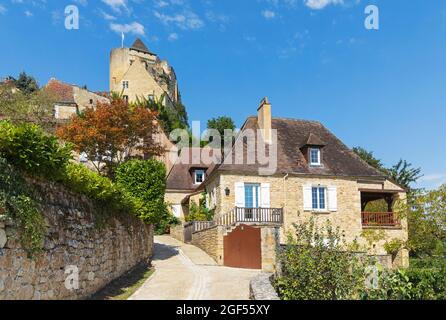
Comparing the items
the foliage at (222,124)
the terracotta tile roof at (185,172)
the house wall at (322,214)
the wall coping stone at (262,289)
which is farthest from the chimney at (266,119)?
the foliage at (222,124)

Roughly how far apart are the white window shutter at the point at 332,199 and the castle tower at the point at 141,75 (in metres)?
39.0

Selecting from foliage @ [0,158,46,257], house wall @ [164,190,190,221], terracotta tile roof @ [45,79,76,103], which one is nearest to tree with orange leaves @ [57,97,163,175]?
house wall @ [164,190,190,221]

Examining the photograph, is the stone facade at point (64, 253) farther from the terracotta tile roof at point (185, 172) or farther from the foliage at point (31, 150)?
the terracotta tile roof at point (185, 172)

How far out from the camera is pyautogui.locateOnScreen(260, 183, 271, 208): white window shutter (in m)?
25.0

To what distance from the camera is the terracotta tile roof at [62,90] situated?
159 feet

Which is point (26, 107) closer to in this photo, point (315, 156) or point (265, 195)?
point (265, 195)

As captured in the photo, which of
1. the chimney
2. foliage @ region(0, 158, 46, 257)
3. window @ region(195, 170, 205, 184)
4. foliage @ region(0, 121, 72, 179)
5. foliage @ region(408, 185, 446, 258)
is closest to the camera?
foliage @ region(0, 158, 46, 257)

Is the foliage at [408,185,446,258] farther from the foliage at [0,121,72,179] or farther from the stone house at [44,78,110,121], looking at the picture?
the stone house at [44,78,110,121]

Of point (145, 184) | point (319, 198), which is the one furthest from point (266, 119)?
point (145, 184)

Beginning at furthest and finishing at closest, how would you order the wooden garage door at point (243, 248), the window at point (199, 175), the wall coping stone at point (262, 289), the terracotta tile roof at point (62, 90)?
1. the terracotta tile roof at point (62, 90)
2. the window at point (199, 175)
3. the wooden garage door at point (243, 248)
4. the wall coping stone at point (262, 289)

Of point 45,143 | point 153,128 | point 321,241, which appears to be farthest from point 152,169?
point 153,128

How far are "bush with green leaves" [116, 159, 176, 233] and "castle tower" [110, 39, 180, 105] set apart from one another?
4374 cm

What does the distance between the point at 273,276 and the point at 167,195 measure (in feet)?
72.5

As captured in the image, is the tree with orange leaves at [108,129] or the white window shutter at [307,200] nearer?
the white window shutter at [307,200]
